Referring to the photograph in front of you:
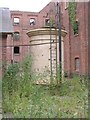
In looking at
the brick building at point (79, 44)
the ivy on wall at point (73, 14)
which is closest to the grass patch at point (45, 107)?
the brick building at point (79, 44)

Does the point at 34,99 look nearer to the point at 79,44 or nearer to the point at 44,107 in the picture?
the point at 44,107

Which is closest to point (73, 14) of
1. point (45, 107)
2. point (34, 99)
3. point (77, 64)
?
point (77, 64)

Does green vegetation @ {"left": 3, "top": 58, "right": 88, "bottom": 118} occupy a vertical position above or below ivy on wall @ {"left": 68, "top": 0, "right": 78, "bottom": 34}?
below

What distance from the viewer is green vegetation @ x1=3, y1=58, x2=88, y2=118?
4684mm

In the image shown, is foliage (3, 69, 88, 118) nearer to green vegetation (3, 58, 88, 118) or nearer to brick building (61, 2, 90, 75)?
green vegetation (3, 58, 88, 118)

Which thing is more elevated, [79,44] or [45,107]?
[79,44]

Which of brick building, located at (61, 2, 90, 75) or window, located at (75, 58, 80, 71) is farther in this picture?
window, located at (75, 58, 80, 71)

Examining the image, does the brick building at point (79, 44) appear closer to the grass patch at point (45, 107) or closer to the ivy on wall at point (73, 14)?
the ivy on wall at point (73, 14)

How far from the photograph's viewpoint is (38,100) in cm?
495

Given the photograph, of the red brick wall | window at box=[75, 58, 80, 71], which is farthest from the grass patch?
window at box=[75, 58, 80, 71]

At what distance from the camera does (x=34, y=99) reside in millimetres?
5000

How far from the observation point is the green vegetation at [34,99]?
4.68 metres

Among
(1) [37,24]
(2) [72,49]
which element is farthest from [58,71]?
(1) [37,24]

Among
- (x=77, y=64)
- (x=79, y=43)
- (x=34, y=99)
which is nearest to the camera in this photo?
(x=34, y=99)
